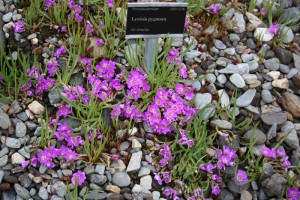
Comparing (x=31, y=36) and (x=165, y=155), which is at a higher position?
(x=31, y=36)

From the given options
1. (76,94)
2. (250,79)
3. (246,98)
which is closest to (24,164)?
(76,94)

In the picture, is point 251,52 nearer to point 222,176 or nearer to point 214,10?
point 214,10

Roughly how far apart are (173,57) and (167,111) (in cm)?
45

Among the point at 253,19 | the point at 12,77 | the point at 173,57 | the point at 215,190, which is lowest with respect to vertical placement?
the point at 215,190

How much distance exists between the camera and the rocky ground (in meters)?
2.54

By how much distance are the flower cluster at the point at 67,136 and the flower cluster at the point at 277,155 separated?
1.16m

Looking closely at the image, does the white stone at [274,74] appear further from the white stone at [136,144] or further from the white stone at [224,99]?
the white stone at [136,144]

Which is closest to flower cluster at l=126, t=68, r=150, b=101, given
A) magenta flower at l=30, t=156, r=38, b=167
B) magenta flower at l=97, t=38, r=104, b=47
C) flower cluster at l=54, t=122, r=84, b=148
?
magenta flower at l=97, t=38, r=104, b=47

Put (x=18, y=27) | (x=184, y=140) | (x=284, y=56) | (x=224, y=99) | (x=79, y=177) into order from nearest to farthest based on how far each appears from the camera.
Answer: (x=79, y=177) → (x=184, y=140) → (x=224, y=99) → (x=18, y=27) → (x=284, y=56)

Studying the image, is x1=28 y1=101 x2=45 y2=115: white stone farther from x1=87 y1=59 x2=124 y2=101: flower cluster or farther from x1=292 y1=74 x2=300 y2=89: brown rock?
x1=292 y1=74 x2=300 y2=89: brown rock

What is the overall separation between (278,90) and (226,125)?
1.94ft

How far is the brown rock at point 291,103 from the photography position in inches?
119

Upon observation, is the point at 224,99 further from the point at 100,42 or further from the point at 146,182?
the point at 100,42

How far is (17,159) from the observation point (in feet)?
8.38
